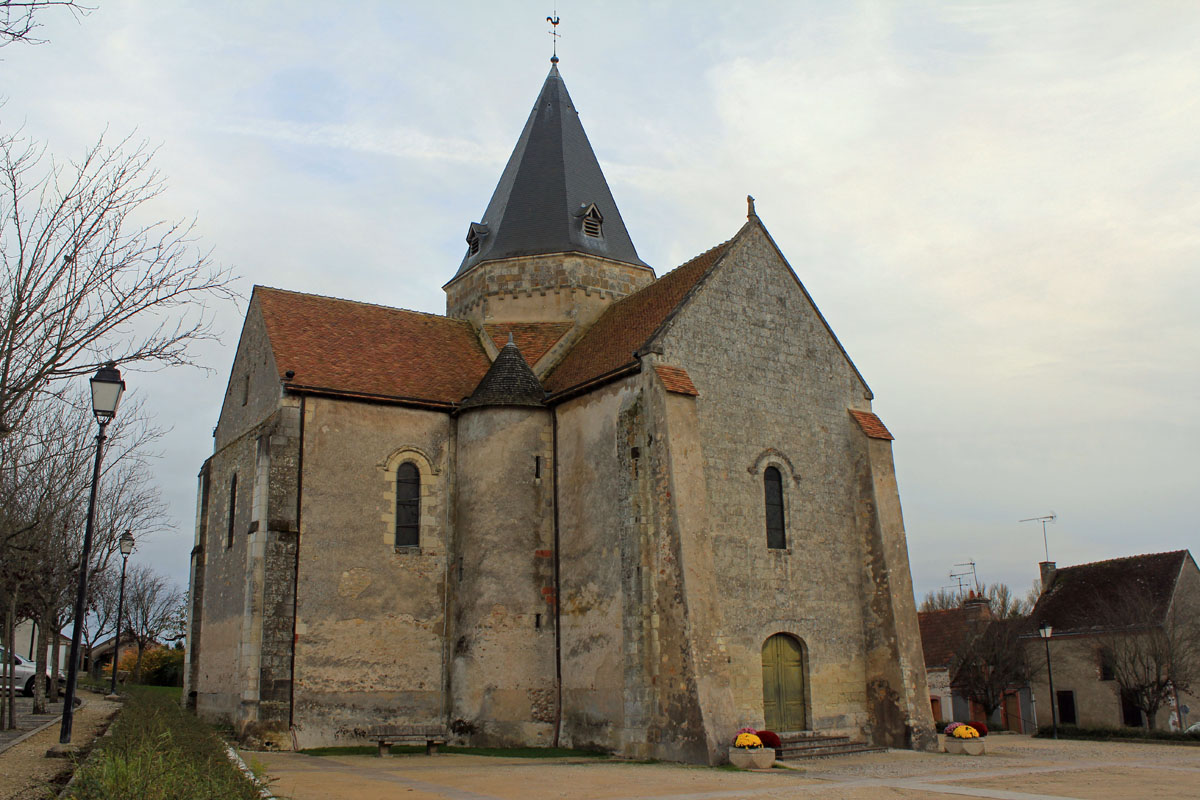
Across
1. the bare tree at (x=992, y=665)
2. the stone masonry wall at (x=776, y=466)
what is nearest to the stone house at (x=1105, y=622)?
the bare tree at (x=992, y=665)

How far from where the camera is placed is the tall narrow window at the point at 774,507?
781 inches

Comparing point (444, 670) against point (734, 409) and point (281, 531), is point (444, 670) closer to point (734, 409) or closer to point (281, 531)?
point (281, 531)

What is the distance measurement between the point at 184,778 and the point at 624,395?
12.6 m

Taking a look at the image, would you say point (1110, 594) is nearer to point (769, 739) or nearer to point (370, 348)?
point (769, 739)

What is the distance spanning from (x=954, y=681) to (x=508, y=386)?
25778 millimetres

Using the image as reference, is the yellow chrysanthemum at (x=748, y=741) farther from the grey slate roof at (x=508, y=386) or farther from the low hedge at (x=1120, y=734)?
the low hedge at (x=1120, y=734)

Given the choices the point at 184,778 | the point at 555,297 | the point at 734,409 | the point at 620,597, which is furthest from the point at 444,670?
the point at 184,778

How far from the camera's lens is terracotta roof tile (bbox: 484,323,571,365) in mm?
23859

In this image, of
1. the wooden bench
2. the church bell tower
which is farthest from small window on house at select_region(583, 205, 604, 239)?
the wooden bench

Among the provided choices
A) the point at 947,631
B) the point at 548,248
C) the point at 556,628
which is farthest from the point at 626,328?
the point at 947,631

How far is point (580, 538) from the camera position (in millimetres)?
19938

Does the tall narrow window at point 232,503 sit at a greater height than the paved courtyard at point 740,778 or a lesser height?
greater

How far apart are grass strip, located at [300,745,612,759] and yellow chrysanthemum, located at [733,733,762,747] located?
2.89 metres

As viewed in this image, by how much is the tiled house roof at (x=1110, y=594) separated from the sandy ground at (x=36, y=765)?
104 feet
